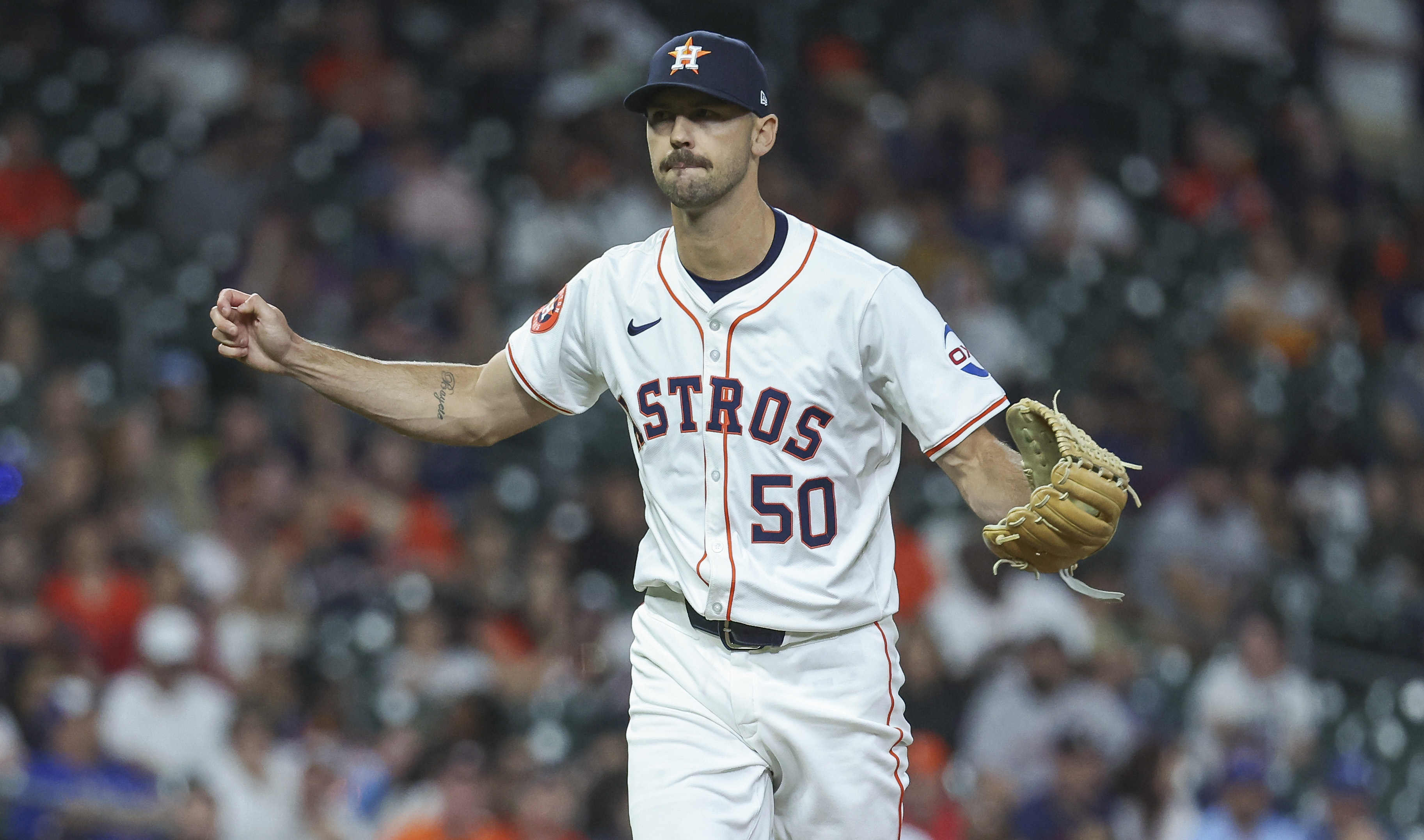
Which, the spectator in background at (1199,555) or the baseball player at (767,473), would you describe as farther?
the spectator in background at (1199,555)

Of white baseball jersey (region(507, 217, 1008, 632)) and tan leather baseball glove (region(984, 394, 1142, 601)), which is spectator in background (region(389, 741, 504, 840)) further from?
tan leather baseball glove (region(984, 394, 1142, 601))

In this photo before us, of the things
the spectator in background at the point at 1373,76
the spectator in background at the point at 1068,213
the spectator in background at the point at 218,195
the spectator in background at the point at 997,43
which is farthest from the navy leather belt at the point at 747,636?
the spectator in background at the point at 1373,76

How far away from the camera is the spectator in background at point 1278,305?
1055 cm

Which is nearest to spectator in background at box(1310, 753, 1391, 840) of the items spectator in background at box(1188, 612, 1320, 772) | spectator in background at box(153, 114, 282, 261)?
spectator in background at box(1188, 612, 1320, 772)

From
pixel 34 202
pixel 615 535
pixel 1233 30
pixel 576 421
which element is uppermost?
pixel 1233 30

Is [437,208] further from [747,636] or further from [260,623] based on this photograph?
[747,636]

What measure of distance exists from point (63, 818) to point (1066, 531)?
4419 mm

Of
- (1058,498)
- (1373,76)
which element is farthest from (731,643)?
(1373,76)

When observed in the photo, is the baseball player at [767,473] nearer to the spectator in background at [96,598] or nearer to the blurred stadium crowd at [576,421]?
the blurred stadium crowd at [576,421]

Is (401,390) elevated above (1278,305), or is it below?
below

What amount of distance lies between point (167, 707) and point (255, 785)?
1.78ft

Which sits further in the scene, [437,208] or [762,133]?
[437,208]

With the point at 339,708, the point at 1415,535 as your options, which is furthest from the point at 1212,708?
the point at 339,708

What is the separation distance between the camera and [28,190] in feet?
29.1
